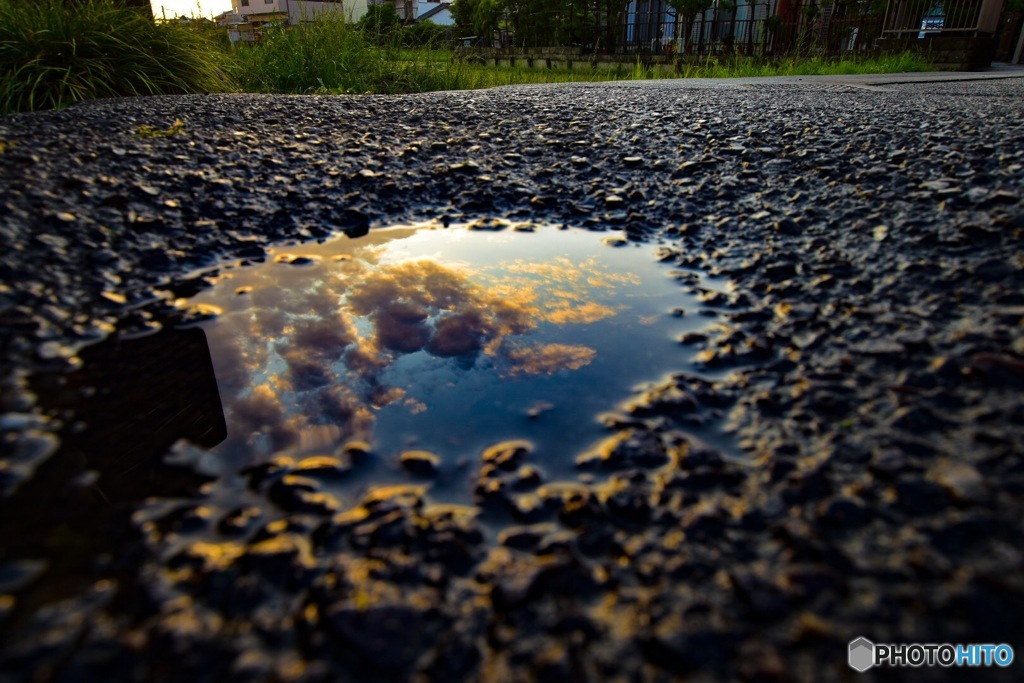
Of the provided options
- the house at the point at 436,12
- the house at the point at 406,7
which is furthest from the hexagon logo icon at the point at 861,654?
the house at the point at 406,7

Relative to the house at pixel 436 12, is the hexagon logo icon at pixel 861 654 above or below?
below

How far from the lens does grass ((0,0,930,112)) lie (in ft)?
12.4

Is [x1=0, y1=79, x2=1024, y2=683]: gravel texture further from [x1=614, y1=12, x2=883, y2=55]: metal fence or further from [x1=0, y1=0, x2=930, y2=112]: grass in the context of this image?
[x1=614, y1=12, x2=883, y2=55]: metal fence

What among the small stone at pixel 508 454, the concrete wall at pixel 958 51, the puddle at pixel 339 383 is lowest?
the small stone at pixel 508 454

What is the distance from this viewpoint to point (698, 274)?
5.86ft

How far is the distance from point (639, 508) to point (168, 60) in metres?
5.28

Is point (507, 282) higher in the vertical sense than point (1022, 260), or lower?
lower

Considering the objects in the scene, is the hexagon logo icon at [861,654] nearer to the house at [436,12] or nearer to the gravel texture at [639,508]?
the gravel texture at [639,508]

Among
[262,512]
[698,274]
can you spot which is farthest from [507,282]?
[262,512]

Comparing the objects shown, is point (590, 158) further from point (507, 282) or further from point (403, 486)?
point (403, 486)

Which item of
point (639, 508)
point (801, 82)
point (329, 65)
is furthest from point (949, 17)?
point (639, 508)

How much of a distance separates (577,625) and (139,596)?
575 millimetres

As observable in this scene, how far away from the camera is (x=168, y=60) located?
4500mm

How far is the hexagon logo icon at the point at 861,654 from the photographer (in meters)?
0.64
